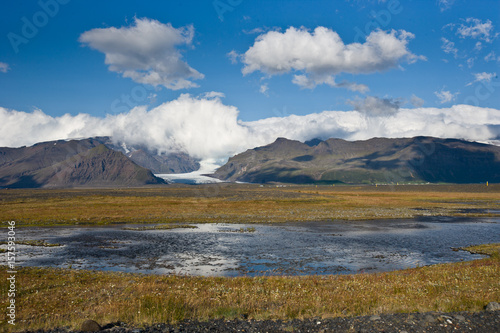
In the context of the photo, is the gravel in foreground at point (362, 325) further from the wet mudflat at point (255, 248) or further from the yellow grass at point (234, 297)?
the wet mudflat at point (255, 248)

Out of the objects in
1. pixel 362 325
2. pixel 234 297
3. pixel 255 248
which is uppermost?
pixel 362 325

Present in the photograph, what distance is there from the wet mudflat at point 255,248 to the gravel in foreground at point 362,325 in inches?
592

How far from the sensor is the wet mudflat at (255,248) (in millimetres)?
33844

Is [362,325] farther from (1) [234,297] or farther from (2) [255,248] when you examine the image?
(2) [255,248]

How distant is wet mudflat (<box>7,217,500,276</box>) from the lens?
33844 millimetres

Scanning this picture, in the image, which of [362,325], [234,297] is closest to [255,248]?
[234,297]

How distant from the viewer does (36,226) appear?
67375mm

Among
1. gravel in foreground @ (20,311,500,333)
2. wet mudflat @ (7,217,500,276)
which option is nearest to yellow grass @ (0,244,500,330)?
gravel in foreground @ (20,311,500,333)

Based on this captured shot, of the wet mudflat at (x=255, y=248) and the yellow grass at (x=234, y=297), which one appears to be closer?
the yellow grass at (x=234, y=297)

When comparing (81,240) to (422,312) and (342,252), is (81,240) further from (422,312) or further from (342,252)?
(422,312)

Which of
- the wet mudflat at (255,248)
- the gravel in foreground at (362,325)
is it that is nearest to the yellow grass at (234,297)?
the gravel in foreground at (362,325)

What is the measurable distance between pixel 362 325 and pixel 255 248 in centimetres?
2946

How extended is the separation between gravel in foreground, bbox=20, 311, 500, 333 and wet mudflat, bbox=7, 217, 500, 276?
15029 mm

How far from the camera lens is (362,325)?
48.8 feet
